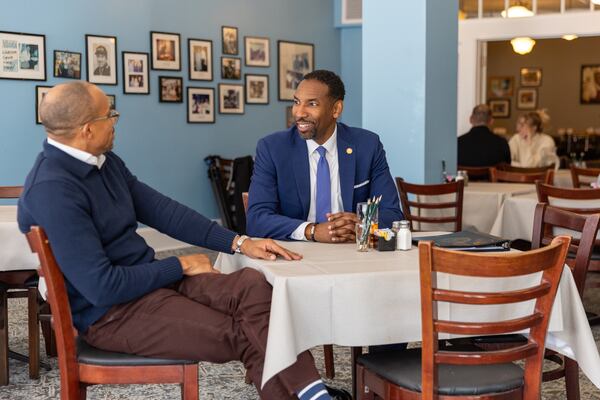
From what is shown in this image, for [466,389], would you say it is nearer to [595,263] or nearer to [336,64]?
[595,263]

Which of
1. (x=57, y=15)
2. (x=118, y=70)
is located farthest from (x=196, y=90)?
(x=57, y=15)

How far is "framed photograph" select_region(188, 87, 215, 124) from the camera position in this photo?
898 centimetres

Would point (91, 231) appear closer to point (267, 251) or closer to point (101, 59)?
point (267, 251)

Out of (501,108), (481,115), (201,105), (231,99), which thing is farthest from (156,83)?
(501,108)

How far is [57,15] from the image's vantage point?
7809 mm

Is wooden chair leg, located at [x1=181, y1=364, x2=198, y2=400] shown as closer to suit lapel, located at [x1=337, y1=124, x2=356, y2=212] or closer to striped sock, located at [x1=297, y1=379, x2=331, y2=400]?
striped sock, located at [x1=297, y1=379, x2=331, y2=400]

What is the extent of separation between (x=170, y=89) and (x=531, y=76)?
9344 mm

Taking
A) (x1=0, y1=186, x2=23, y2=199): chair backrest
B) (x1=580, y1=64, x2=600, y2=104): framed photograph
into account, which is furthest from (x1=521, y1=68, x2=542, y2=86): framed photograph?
(x1=0, y1=186, x2=23, y2=199): chair backrest

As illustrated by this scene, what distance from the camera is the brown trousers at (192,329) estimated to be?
2693 mm

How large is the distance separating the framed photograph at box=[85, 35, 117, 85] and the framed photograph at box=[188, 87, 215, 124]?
0.96 meters

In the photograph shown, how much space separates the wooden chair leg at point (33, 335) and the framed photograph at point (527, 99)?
13261 millimetres

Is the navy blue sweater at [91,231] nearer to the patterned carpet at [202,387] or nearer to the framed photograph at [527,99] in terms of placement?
the patterned carpet at [202,387]

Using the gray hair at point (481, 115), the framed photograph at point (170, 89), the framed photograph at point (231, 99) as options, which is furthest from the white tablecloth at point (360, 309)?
the framed photograph at point (231, 99)

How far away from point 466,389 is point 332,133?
5.01ft
